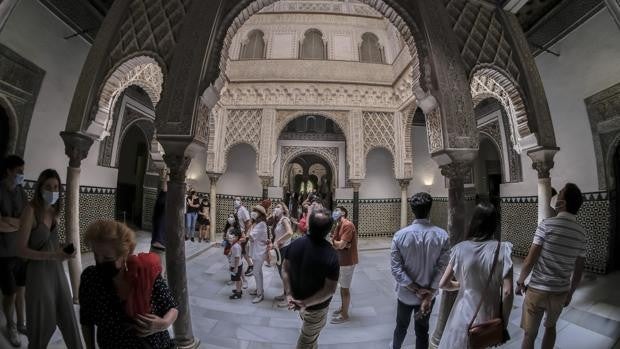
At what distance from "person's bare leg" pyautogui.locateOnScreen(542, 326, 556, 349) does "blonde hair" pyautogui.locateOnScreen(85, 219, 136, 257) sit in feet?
9.33

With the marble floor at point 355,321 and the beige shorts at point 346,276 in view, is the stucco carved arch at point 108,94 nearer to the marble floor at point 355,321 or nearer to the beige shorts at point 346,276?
the marble floor at point 355,321

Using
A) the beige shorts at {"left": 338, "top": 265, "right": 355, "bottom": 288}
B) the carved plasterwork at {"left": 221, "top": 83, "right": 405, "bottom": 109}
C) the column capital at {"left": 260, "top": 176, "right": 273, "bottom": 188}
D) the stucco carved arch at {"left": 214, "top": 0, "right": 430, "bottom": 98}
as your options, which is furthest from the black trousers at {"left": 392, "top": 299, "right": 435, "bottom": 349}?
the carved plasterwork at {"left": 221, "top": 83, "right": 405, "bottom": 109}

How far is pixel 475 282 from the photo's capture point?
1.51 m

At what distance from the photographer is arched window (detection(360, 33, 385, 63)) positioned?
948 centimetres

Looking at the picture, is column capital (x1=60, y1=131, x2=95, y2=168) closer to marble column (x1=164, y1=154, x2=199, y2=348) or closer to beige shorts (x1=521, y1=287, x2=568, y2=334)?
marble column (x1=164, y1=154, x2=199, y2=348)

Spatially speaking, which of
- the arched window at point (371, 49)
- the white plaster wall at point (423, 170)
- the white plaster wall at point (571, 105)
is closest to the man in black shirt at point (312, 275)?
the white plaster wall at point (571, 105)

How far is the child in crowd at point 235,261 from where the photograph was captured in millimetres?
3531

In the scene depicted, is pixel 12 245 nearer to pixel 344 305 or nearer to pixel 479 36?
pixel 344 305

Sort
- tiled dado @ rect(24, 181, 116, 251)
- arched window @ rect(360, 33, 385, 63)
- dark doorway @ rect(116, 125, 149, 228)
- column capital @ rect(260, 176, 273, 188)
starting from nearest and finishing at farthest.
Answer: tiled dado @ rect(24, 181, 116, 251), dark doorway @ rect(116, 125, 149, 228), column capital @ rect(260, 176, 273, 188), arched window @ rect(360, 33, 385, 63)

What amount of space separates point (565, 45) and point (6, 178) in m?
5.51

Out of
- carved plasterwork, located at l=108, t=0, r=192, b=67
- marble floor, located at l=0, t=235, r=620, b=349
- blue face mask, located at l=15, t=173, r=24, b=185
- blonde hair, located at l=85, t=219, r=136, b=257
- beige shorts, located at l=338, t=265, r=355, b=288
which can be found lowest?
marble floor, located at l=0, t=235, r=620, b=349

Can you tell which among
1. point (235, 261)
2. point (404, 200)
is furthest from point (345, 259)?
point (404, 200)

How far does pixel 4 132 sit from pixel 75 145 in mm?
535

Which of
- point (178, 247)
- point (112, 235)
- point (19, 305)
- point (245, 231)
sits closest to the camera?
point (112, 235)
